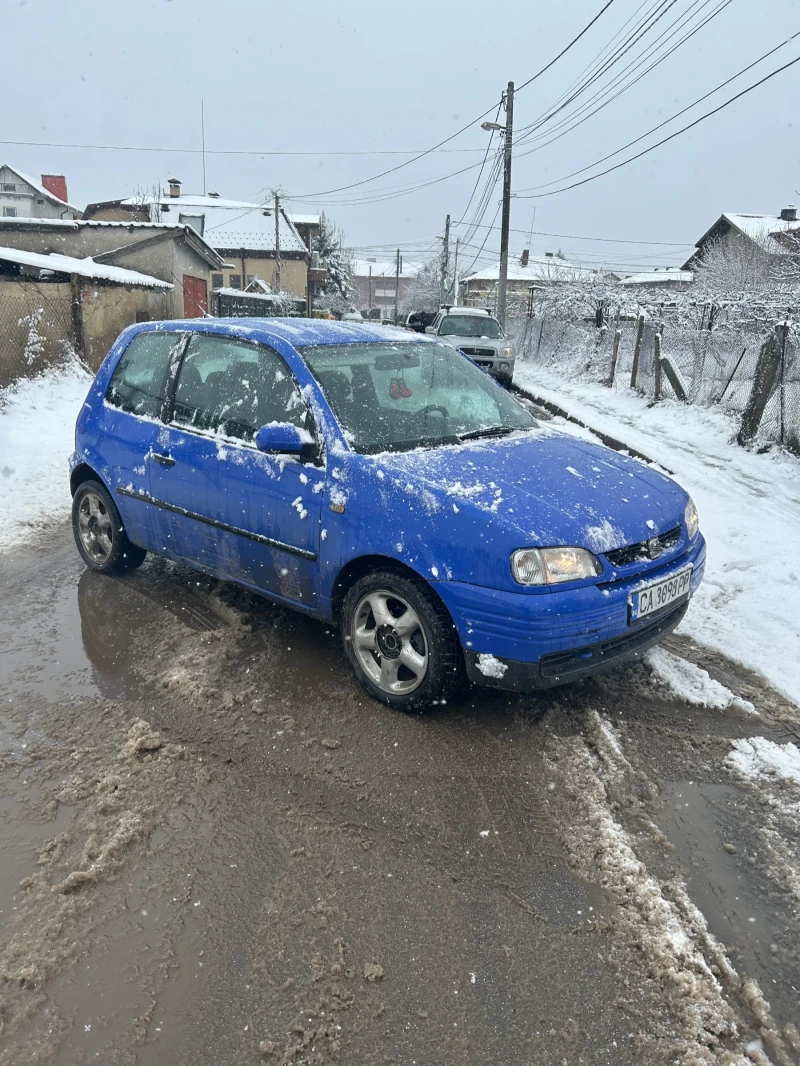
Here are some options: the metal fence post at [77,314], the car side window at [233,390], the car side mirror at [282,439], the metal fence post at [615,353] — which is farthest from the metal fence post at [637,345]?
the car side mirror at [282,439]

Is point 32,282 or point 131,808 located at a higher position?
point 32,282

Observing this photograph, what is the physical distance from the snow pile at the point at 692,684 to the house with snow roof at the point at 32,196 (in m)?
66.0

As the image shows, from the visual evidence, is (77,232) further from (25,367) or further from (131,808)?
(131,808)

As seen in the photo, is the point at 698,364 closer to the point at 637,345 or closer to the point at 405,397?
the point at 637,345

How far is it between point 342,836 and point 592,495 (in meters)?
1.85

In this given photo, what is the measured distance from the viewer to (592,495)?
3.42 metres

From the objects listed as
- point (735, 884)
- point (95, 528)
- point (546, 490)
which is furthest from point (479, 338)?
point (735, 884)

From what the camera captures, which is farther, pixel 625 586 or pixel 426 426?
pixel 426 426

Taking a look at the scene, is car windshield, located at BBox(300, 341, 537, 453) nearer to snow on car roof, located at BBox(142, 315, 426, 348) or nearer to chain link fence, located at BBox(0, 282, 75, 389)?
snow on car roof, located at BBox(142, 315, 426, 348)

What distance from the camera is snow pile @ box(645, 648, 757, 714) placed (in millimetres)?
3646

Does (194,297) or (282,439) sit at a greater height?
(194,297)

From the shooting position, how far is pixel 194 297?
84.9ft

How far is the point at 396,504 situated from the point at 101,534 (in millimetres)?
2801

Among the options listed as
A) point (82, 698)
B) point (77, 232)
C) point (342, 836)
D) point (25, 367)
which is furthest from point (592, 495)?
point (77, 232)
